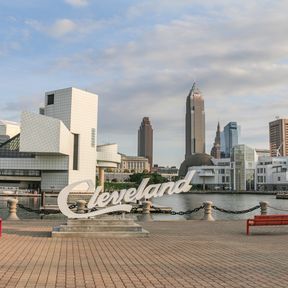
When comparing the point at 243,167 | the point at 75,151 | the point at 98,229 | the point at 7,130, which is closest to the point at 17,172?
the point at 75,151

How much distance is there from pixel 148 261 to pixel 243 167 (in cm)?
16284

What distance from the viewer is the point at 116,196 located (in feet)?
58.4

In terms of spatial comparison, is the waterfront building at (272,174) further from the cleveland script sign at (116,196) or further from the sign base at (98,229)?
the sign base at (98,229)

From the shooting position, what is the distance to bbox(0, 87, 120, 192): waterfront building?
351 ft

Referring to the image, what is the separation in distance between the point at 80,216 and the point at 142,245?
432 centimetres

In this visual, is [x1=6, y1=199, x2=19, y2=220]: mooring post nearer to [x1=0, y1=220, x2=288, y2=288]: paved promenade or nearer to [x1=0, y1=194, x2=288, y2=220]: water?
[x1=0, y1=220, x2=288, y2=288]: paved promenade

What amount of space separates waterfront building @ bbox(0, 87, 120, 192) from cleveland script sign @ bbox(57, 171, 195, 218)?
83894 mm

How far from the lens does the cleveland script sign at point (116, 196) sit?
675 inches

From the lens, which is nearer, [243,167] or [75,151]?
[75,151]

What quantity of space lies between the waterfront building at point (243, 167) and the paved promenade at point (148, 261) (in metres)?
156

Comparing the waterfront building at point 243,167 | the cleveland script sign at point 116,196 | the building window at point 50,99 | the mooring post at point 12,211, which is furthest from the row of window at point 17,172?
the cleveland script sign at point 116,196

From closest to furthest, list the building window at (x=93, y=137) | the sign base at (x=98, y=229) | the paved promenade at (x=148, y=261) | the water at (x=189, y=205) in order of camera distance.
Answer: the paved promenade at (x=148, y=261) < the sign base at (x=98, y=229) < the water at (x=189, y=205) < the building window at (x=93, y=137)

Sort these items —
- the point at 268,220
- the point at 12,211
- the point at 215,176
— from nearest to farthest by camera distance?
the point at 268,220 → the point at 12,211 → the point at 215,176

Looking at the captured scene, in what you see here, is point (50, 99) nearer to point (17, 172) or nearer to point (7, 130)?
point (17, 172)
